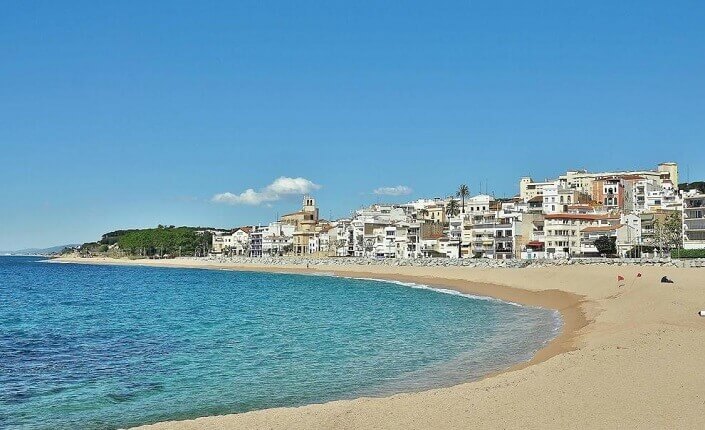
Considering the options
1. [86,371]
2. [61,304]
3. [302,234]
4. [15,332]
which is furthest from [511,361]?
[302,234]

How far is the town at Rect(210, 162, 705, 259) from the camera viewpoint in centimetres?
8306

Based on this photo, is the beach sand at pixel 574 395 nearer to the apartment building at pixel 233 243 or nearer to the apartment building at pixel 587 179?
the apartment building at pixel 587 179

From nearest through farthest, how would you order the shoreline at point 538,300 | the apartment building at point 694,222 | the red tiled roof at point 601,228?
the shoreline at point 538,300
the apartment building at point 694,222
the red tiled roof at point 601,228

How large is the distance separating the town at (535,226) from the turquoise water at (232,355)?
49.8 metres

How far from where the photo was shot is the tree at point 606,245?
271 feet

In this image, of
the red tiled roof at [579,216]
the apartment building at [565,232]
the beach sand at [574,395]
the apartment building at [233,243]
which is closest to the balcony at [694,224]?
the apartment building at [565,232]

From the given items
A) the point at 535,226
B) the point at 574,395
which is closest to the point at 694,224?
the point at 535,226

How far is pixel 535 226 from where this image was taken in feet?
320

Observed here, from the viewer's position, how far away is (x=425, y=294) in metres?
49.9

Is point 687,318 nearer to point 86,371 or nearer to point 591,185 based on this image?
point 86,371

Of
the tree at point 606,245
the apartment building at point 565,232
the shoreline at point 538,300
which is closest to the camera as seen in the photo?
the shoreline at point 538,300

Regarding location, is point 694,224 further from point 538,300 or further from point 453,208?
point 453,208

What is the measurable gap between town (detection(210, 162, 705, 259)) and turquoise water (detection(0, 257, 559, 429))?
163 ft

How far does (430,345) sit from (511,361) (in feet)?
14.5
